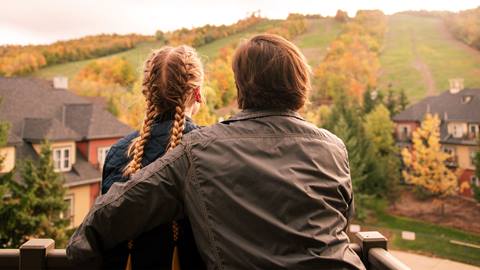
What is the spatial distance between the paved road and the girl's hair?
9.67 m

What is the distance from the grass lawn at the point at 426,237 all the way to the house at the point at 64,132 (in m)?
6.67

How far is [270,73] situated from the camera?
0.98 meters

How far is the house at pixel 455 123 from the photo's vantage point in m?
13.8

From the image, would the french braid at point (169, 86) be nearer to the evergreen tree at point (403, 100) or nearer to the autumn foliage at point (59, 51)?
the evergreen tree at point (403, 100)

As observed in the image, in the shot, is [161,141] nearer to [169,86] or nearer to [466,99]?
[169,86]

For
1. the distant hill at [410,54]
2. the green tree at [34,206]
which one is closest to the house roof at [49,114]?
the green tree at [34,206]

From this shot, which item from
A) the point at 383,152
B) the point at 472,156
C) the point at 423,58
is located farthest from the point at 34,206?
the point at 423,58

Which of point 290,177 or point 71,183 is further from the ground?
point 290,177

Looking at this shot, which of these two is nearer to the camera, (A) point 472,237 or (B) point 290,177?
(B) point 290,177

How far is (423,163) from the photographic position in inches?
552

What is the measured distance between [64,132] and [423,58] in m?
16.0

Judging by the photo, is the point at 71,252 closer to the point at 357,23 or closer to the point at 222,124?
the point at 222,124

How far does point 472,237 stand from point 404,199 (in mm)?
2715

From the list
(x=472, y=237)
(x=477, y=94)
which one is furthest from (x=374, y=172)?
(x=477, y=94)
